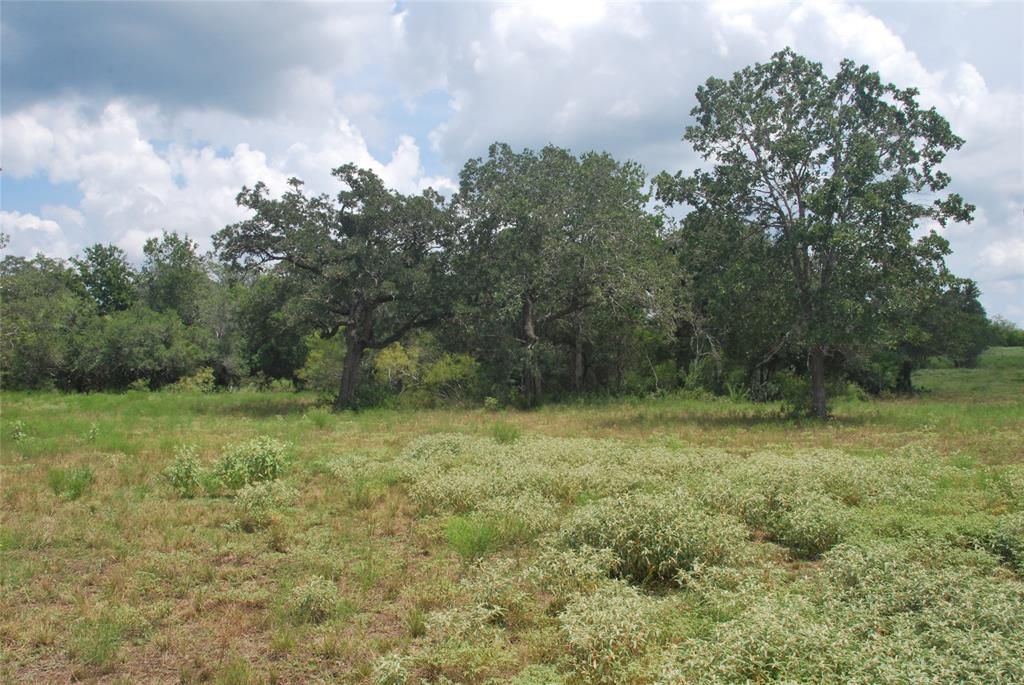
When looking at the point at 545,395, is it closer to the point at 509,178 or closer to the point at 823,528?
the point at 509,178

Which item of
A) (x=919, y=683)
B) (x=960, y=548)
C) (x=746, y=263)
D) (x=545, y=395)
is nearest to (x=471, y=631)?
(x=919, y=683)

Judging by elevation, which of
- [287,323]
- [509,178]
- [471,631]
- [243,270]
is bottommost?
[471,631]

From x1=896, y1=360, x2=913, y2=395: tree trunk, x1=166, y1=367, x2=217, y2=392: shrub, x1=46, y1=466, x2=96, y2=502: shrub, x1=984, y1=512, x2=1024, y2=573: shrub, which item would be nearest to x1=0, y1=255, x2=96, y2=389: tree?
x1=166, y1=367, x2=217, y2=392: shrub

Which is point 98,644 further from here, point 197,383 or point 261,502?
point 197,383

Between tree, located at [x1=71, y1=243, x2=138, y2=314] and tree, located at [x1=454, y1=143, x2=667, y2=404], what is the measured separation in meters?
37.1

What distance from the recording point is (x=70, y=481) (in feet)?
33.8

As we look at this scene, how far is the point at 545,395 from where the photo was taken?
2834 cm

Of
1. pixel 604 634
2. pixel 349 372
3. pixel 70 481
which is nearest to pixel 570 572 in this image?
pixel 604 634

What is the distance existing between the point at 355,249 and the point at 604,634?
1930cm

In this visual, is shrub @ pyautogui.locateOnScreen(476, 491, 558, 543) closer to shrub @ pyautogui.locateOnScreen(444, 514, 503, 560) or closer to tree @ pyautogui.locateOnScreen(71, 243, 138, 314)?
shrub @ pyautogui.locateOnScreen(444, 514, 503, 560)

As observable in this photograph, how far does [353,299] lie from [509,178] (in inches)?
263

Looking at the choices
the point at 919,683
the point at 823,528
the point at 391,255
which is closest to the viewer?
the point at 919,683

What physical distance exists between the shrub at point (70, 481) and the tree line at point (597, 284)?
39.4 feet

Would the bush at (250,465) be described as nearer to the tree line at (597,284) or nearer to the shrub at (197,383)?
the tree line at (597,284)
